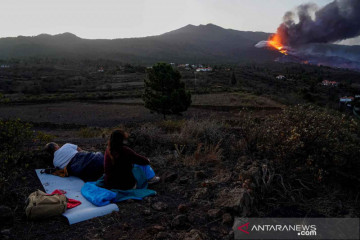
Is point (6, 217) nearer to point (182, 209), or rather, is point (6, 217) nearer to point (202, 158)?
point (182, 209)

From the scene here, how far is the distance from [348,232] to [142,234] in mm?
1909

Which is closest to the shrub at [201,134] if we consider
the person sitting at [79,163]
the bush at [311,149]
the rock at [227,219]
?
the bush at [311,149]

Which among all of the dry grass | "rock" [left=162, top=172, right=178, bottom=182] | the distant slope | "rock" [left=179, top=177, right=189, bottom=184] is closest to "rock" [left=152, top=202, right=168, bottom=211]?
"rock" [left=179, top=177, right=189, bottom=184]

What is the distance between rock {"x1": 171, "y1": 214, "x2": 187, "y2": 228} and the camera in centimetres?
282

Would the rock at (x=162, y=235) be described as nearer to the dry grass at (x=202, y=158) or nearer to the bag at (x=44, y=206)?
the bag at (x=44, y=206)

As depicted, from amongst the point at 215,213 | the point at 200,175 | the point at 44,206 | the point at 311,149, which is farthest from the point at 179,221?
the point at 311,149

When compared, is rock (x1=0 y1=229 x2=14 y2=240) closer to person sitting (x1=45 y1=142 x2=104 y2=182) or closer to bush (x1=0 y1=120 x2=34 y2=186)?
bush (x1=0 y1=120 x2=34 y2=186)

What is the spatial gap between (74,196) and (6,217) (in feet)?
3.12

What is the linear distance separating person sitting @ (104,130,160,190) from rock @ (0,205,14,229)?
121 centimetres

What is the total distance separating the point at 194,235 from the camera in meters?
2.54

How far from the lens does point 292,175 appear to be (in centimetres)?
341

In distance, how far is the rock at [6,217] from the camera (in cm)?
Result: 289

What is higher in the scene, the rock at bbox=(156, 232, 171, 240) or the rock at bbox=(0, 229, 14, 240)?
the rock at bbox=(156, 232, 171, 240)

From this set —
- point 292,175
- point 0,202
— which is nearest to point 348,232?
point 292,175
